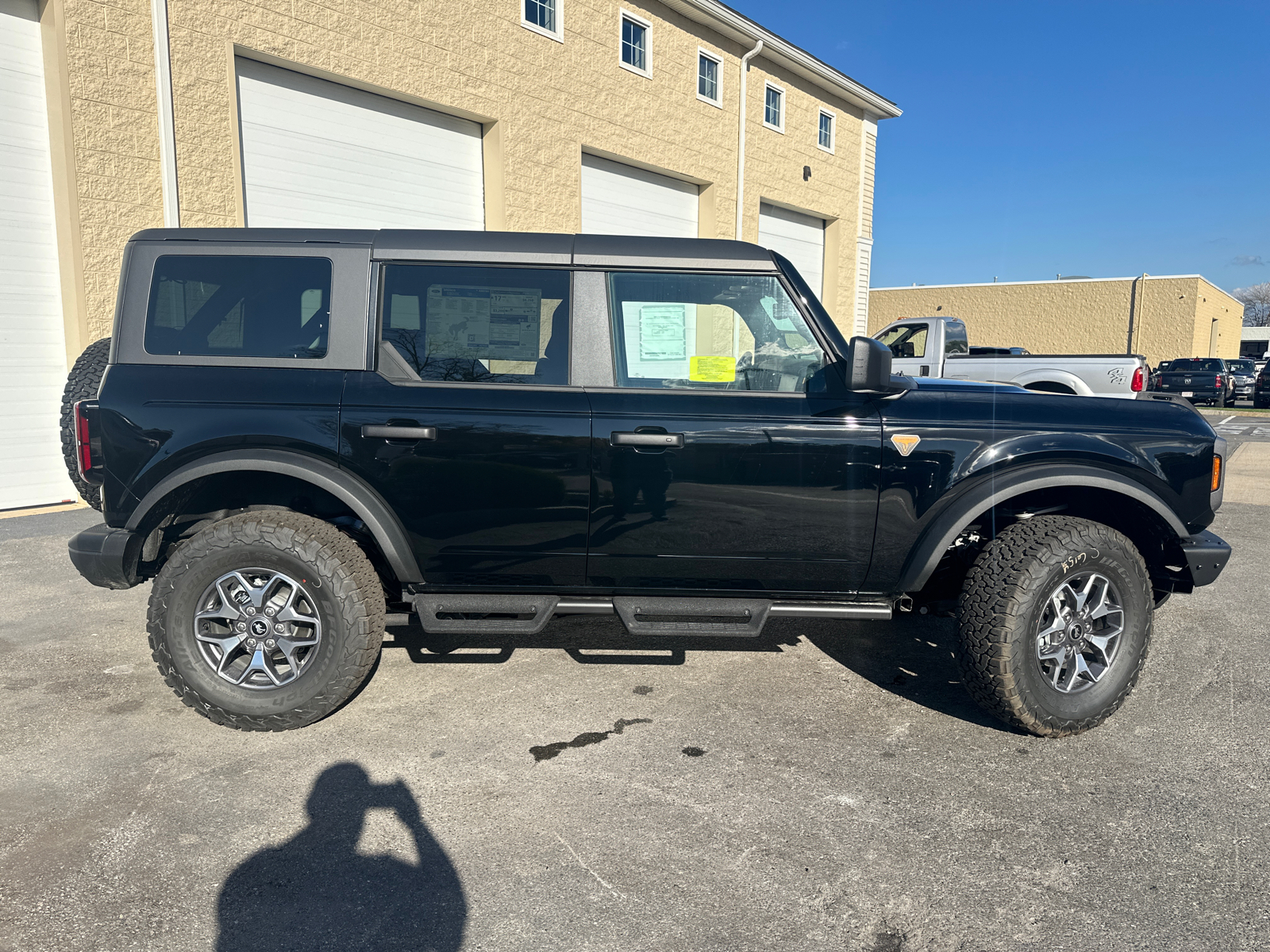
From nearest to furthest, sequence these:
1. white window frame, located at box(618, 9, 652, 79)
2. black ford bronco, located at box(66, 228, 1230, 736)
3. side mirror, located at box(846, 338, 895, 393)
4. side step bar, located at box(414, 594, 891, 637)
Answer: side mirror, located at box(846, 338, 895, 393) → black ford bronco, located at box(66, 228, 1230, 736) → side step bar, located at box(414, 594, 891, 637) → white window frame, located at box(618, 9, 652, 79)

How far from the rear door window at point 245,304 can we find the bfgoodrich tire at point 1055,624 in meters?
2.92

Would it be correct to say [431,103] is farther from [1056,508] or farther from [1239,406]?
[1239,406]

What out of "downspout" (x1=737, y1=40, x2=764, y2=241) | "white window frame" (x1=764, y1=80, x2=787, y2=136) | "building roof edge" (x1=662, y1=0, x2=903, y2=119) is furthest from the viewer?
"white window frame" (x1=764, y1=80, x2=787, y2=136)

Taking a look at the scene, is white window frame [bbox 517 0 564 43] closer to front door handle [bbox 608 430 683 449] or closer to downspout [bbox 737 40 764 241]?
downspout [bbox 737 40 764 241]

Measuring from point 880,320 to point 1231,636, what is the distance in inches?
1849

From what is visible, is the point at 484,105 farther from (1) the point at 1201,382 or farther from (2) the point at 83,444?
(1) the point at 1201,382

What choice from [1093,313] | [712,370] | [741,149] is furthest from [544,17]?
[1093,313]

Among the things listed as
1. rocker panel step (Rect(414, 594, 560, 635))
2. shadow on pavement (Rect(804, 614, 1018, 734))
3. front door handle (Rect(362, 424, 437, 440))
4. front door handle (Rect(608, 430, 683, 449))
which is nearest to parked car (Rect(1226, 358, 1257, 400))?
shadow on pavement (Rect(804, 614, 1018, 734))

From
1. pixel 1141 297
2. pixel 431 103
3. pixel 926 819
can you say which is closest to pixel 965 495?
pixel 926 819

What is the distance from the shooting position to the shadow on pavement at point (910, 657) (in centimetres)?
370

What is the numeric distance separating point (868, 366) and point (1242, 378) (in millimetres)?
36031

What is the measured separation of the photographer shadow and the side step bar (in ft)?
2.83

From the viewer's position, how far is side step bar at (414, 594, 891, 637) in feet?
11.1

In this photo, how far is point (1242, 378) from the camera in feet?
102
